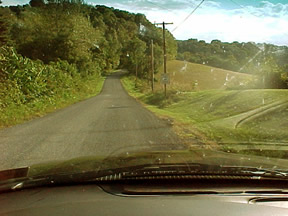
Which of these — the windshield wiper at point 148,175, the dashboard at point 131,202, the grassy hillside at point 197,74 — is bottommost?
the grassy hillside at point 197,74

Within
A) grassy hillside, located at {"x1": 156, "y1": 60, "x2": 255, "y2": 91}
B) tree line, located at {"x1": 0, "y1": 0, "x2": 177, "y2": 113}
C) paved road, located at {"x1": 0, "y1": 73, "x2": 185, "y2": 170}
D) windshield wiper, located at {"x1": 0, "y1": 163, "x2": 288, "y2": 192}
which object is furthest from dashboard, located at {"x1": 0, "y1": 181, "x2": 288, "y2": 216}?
grassy hillside, located at {"x1": 156, "y1": 60, "x2": 255, "y2": 91}

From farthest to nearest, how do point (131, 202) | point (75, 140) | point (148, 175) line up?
1. point (75, 140)
2. point (148, 175)
3. point (131, 202)

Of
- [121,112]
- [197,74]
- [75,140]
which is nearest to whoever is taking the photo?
[75,140]

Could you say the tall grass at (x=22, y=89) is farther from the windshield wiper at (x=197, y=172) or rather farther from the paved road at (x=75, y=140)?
the windshield wiper at (x=197, y=172)

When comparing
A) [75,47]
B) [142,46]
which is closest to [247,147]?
[75,47]

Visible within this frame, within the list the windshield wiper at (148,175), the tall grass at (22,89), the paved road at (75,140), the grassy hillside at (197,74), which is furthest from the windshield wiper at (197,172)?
the grassy hillside at (197,74)

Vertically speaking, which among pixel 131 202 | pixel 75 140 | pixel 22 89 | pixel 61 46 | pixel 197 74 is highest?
pixel 61 46

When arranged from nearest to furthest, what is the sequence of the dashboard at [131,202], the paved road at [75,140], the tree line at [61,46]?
the dashboard at [131,202] < the paved road at [75,140] < the tree line at [61,46]

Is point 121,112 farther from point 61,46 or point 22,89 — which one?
point 61,46

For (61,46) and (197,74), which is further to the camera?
(197,74)

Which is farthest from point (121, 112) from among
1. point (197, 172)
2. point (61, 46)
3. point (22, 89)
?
point (61, 46)

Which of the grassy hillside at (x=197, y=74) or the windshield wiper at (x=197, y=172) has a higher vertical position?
the windshield wiper at (x=197, y=172)

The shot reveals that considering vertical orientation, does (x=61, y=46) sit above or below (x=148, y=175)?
above

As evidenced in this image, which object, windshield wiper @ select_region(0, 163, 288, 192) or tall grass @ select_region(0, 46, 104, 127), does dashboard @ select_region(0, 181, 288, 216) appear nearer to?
windshield wiper @ select_region(0, 163, 288, 192)
